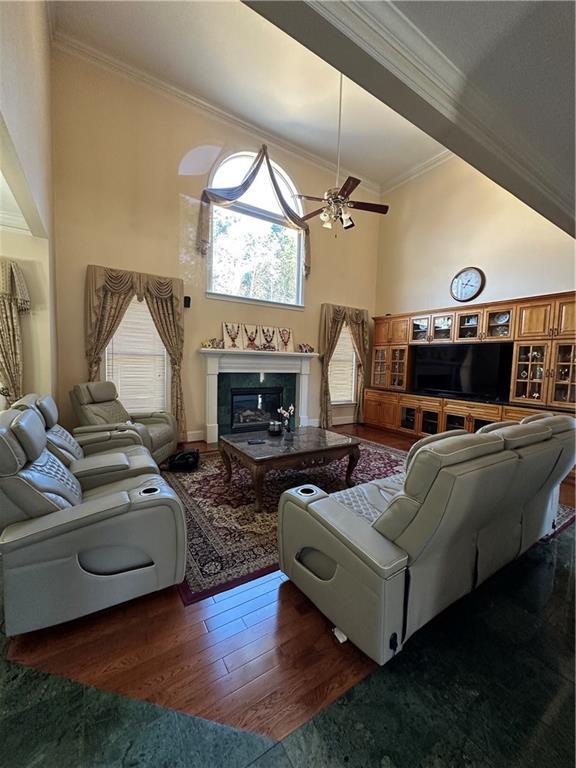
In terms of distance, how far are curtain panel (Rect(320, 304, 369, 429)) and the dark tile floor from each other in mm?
4662

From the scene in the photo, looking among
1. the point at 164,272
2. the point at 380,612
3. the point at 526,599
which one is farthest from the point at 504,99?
the point at 164,272

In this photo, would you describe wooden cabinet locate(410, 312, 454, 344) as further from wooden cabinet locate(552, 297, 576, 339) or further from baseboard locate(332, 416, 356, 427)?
baseboard locate(332, 416, 356, 427)

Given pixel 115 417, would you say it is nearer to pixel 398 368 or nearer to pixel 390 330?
pixel 398 368

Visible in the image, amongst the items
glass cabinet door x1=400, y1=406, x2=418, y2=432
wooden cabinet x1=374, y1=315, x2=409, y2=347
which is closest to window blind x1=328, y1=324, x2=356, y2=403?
wooden cabinet x1=374, y1=315, x2=409, y2=347

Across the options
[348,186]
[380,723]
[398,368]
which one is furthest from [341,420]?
[380,723]

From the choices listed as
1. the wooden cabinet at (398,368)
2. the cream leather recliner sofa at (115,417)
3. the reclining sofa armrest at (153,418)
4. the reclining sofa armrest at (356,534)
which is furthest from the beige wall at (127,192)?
the reclining sofa armrest at (356,534)

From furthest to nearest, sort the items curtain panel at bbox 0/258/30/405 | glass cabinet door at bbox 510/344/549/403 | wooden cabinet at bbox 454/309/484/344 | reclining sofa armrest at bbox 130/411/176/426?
wooden cabinet at bbox 454/309/484/344
glass cabinet door at bbox 510/344/549/403
reclining sofa armrest at bbox 130/411/176/426
curtain panel at bbox 0/258/30/405

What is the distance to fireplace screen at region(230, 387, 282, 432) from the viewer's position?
5.23m

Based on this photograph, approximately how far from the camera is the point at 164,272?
456 cm

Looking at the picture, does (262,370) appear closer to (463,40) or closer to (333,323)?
(333,323)

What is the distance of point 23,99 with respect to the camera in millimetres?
1982

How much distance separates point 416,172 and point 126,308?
5701 mm

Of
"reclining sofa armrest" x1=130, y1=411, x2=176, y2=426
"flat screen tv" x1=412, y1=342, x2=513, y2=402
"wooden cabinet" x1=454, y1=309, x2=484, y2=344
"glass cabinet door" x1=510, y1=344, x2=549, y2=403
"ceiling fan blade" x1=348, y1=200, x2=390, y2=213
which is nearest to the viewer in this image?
"ceiling fan blade" x1=348, y1=200, x2=390, y2=213

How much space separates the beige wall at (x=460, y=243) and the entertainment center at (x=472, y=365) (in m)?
0.41
